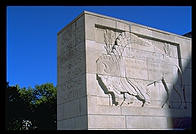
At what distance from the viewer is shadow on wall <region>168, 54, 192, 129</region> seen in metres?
11.9

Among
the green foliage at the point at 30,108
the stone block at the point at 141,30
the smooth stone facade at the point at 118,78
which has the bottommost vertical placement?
the green foliage at the point at 30,108

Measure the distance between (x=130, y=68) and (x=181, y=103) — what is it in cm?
345

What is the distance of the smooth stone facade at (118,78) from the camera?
9.77 m

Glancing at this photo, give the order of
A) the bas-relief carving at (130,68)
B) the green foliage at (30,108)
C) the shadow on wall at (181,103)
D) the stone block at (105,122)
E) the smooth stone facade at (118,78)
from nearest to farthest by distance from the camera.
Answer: the stone block at (105,122), the smooth stone facade at (118,78), the bas-relief carving at (130,68), the shadow on wall at (181,103), the green foliage at (30,108)

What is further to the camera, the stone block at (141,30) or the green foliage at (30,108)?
the green foliage at (30,108)

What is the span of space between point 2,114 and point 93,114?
683cm

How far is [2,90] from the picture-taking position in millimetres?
2713

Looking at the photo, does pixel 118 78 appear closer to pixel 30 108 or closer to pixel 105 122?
pixel 105 122

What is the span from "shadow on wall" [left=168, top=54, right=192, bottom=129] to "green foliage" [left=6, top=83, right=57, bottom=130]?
2008 cm

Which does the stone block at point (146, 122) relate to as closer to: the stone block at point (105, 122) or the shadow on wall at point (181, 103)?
the stone block at point (105, 122)

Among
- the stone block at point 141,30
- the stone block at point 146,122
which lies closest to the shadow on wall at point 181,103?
the stone block at point 146,122

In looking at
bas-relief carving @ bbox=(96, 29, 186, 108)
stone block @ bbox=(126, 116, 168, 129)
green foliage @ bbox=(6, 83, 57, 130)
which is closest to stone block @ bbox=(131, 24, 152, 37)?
bas-relief carving @ bbox=(96, 29, 186, 108)

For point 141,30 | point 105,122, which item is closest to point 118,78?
point 105,122
